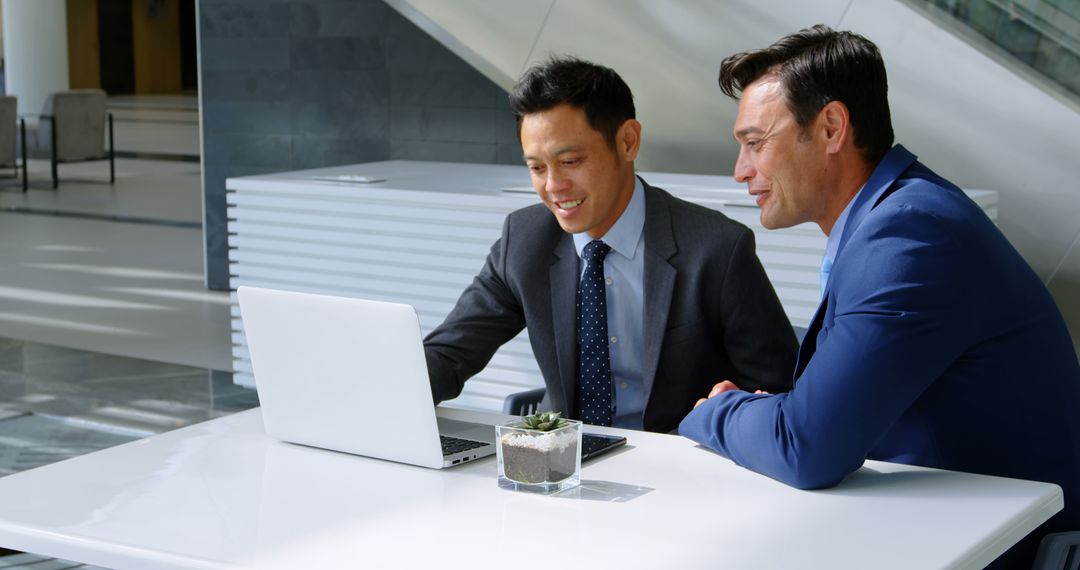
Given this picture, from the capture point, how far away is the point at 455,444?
2.33 m

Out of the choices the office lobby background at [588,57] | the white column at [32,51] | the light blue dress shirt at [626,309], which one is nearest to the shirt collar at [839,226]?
the light blue dress shirt at [626,309]

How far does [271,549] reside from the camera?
1.82m

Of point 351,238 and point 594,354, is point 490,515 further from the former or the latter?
point 351,238

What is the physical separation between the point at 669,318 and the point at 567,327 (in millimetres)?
222

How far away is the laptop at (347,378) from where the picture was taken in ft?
7.04

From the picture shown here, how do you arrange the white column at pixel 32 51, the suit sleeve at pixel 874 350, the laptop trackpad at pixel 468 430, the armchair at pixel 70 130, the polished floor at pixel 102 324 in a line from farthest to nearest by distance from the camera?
the white column at pixel 32 51 → the armchair at pixel 70 130 → the polished floor at pixel 102 324 → the laptop trackpad at pixel 468 430 → the suit sleeve at pixel 874 350

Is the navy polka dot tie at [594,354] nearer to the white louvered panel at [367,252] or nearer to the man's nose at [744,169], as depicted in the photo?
the man's nose at [744,169]

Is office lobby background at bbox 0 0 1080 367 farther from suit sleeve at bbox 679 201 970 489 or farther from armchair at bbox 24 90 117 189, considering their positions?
armchair at bbox 24 90 117 189

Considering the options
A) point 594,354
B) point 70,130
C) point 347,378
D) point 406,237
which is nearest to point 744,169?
point 594,354

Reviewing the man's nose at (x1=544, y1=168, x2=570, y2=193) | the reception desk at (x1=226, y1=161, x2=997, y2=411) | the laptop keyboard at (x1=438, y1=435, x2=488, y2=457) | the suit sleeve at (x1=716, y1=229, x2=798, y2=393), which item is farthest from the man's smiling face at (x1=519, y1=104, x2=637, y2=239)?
the reception desk at (x1=226, y1=161, x2=997, y2=411)

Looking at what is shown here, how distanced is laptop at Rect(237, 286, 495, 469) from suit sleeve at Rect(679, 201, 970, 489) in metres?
0.56

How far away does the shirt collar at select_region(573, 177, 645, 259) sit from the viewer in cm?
289

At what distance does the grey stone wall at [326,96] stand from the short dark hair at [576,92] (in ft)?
16.2

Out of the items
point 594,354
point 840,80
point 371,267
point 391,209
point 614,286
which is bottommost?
point 371,267
